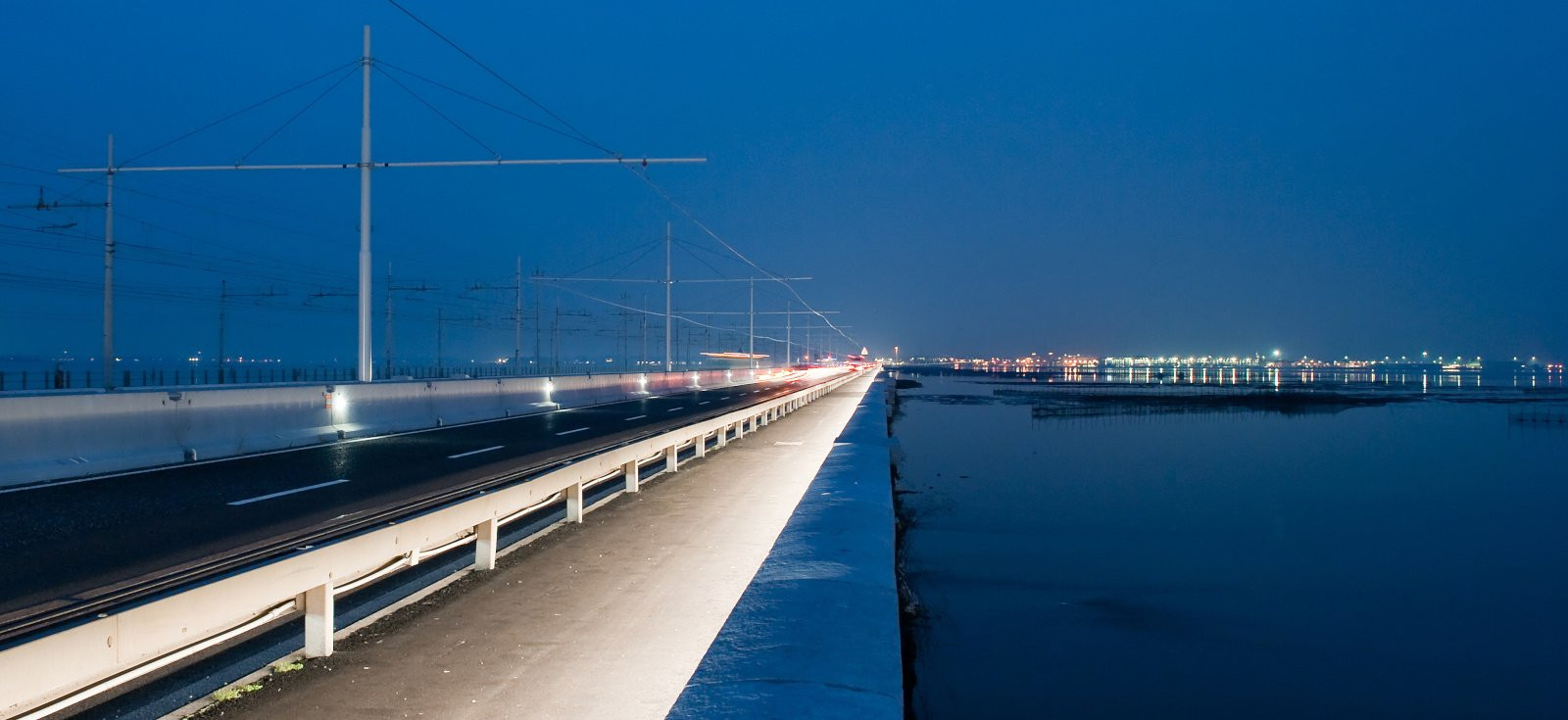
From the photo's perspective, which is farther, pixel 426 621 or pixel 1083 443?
pixel 1083 443

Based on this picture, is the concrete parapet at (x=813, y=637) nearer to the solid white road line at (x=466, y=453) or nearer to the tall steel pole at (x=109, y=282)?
the solid white road line at (x=466, y=453)

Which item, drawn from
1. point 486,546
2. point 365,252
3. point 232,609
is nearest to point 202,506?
point 486,546

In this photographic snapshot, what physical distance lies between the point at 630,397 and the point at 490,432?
2511 centimetres

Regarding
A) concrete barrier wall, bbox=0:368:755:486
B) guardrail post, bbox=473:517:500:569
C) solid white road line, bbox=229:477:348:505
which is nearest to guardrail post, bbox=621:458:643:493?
solid white road line, bbox=229:477:348:505

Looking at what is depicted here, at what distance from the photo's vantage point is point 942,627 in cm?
1370

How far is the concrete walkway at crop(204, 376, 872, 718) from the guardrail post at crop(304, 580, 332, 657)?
135 millimetres

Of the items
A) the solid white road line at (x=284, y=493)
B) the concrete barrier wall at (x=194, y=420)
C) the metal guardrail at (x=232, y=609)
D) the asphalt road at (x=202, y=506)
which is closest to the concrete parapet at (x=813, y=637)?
the metal guardrail at (x=232, y=609)

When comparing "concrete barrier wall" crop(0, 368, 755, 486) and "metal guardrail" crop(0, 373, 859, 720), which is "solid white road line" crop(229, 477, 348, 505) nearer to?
"metal guardrail" crop(0, 373, 859, 720)

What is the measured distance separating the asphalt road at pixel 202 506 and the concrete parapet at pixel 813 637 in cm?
445

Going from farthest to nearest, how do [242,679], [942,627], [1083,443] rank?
[1083,443]
[942,627]
[242,679]

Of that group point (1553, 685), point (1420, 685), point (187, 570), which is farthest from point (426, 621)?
point (1553, 685)

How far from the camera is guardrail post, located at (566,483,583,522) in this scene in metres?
12.6

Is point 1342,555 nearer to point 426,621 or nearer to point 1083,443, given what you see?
point 426,621

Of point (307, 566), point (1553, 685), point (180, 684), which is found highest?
point (307, 566)
